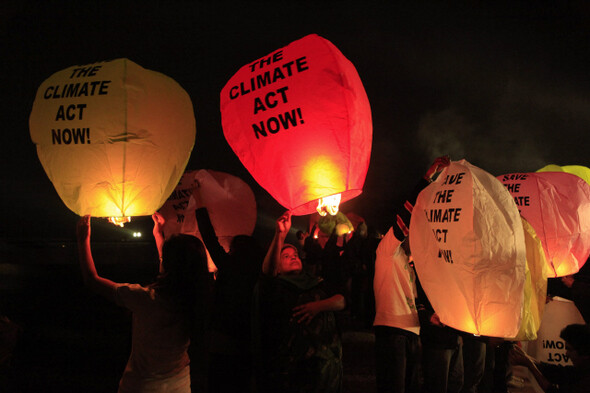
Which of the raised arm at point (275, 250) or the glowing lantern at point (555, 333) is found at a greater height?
the raised arm at point (275, 250)

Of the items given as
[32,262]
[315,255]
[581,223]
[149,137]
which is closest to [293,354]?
[149,137]

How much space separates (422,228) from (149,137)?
5.33ft

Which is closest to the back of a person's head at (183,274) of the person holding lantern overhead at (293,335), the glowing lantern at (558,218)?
the person holding lantern overhead at (293,335)

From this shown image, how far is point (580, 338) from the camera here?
228 centimetres

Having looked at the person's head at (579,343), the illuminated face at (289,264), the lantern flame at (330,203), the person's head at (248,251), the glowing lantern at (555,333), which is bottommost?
the glowing lantern at (555,333)

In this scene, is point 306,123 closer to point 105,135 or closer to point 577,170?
point 105,135

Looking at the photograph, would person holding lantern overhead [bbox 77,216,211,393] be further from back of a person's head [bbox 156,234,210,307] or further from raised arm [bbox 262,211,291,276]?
raised arm [bbox 262,211,291,276]

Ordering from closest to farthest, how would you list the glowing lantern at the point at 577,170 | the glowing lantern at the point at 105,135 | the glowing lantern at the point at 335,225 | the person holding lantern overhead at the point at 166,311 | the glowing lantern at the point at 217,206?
1. the person holding lantern overhead at the point at 166,311
2. the glowing lantern at the point at 105,135
3. the glowing lantern at the point at 217,206
4. the glowing lantern at the point at 577,170
5. the glowing lantern at the point at 335,225

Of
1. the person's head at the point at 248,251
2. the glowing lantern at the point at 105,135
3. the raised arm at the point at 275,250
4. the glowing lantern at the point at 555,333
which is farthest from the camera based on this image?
the glowing lantern at the point at 555,333

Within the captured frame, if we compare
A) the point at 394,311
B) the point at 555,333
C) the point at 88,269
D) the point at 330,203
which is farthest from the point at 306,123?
the point at 555,333

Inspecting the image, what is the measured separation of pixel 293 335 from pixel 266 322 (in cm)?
16

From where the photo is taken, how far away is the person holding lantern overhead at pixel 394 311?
2.79m

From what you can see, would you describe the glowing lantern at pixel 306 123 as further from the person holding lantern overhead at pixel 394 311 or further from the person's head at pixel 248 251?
the person holding lantern overhead at pixel 394 311

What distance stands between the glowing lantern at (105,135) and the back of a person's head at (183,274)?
444mm
